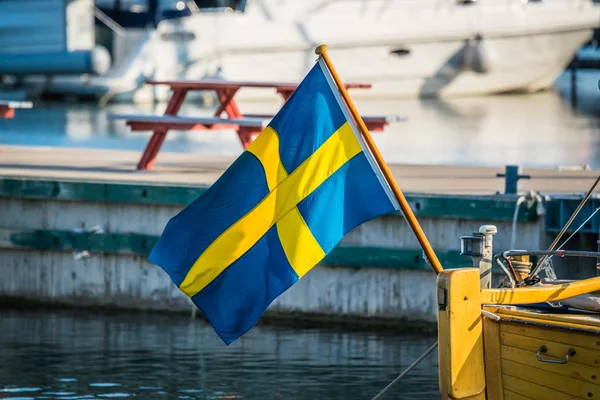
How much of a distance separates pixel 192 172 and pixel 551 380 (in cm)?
855

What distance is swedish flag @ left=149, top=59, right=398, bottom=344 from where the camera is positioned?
26.0 ft

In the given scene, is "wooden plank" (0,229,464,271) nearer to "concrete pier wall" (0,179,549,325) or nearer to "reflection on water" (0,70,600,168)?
"concrete pier wall" (0,179,549,325)

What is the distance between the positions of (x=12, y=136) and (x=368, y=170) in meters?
17.8

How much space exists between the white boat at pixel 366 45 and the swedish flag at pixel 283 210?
3430 cm

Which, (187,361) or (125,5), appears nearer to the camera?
(187,361)

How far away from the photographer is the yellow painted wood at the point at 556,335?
7402mm

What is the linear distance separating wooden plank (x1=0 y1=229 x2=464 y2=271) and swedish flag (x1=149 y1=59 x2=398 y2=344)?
4867 millimetres

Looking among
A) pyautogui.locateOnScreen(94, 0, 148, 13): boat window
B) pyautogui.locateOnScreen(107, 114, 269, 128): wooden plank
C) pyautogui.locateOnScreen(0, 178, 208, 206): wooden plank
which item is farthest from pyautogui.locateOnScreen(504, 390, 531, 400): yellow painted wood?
pyautogui.locateOnScreen(94, 0, 148, 13): boat window

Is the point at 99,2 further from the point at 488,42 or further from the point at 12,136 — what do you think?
the point at 12,136

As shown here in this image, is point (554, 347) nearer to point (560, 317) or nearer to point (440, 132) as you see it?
point (560, 317)

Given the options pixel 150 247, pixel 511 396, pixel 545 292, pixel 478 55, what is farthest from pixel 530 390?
pixel 478 55

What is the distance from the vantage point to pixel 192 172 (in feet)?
51.3

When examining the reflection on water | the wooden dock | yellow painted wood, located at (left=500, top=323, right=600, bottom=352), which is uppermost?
the reflection on water

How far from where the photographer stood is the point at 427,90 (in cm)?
4631
